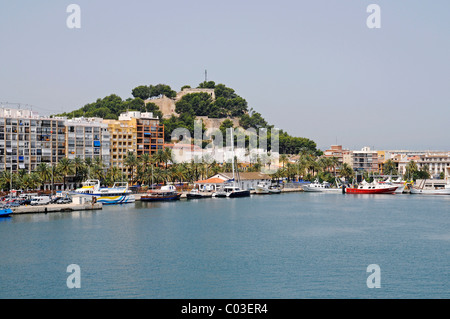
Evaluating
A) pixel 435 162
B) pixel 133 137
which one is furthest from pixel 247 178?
pixel 435 162

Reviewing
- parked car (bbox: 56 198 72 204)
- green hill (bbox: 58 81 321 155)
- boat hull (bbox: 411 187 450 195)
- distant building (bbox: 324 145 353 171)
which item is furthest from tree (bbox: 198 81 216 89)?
parked car (bbox: 56 198 72 204)

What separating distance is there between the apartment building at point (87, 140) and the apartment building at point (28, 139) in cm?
153

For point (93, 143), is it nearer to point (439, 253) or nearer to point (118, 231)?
point (118, 231)

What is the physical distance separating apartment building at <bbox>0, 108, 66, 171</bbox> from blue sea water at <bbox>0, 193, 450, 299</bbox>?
34898 mm

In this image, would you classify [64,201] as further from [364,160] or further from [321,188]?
[364,160]

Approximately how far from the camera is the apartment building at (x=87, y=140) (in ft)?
342

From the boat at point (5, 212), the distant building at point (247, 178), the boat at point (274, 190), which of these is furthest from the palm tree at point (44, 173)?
the boat at point (274, 190)

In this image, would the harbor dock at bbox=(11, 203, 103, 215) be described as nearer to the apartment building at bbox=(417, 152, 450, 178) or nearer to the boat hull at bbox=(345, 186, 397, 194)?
the boat hull at bbox=(345, 186, 397, 194)

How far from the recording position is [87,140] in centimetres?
10694

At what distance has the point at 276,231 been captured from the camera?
169 ft

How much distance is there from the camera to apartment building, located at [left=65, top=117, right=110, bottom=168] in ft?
342

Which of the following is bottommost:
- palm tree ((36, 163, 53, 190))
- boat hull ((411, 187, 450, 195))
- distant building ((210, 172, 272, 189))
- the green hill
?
boat hull ((411, 187, 450, 195))
